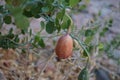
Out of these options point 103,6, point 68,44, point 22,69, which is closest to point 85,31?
point 22,69

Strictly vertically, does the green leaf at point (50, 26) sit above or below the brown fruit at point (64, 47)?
above

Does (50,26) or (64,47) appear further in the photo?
(50,26)

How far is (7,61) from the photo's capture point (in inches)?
77.5

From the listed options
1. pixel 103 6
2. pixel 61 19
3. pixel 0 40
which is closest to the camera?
pixel 61 19

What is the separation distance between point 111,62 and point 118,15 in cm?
122

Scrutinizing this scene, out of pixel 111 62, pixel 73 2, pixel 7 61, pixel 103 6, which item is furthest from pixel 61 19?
pixel 103 6

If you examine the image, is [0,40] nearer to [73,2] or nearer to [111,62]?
[73,2]

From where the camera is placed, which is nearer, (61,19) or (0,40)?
(61,19)

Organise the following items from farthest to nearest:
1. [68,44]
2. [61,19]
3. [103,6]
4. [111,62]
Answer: [103,6]
[111,62]
[61,19]
[68,44]

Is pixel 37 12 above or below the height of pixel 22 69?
above

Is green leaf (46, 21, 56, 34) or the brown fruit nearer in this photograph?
the brown fruit

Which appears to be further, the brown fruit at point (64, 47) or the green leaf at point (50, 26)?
the green leaf at point (50, 26)

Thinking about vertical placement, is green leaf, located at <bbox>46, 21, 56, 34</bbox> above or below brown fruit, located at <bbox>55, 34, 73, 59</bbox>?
above

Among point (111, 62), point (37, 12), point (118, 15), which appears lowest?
point (111, 62)
